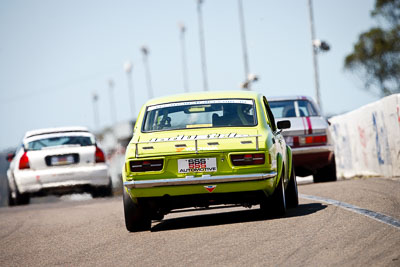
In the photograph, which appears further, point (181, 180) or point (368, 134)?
point (368, 134)

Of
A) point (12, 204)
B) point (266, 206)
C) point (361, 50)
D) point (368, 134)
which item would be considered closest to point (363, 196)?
point (266, 206)

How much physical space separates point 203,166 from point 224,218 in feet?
4.90

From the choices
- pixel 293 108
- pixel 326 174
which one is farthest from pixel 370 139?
pixel 293 108

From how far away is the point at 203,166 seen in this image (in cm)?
982

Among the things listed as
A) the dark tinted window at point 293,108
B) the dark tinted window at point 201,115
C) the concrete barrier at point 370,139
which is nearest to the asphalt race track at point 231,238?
the dark tinted window at point 201,115

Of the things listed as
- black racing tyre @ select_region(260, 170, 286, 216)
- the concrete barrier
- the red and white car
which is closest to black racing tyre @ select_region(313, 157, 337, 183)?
the red and white car

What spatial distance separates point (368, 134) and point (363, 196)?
6.79 m

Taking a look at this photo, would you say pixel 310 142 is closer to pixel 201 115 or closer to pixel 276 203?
pixel 201 115

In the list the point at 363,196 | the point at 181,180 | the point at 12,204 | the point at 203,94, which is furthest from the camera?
the point at 12,204

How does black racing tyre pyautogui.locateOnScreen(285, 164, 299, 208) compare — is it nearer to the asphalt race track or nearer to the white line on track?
the asphalt race track

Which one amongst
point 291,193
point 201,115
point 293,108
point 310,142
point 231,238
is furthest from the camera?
point 293,108

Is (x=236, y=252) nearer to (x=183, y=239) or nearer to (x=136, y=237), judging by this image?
(x=183, y=239)

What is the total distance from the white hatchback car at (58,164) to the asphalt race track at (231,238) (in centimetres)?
500

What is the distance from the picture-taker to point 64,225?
12.7 m
